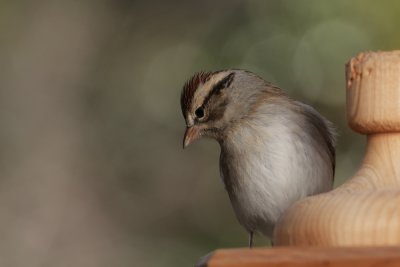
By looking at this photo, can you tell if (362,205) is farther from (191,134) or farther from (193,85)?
(191,134)

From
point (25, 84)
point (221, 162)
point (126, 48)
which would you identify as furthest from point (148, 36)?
point (221, 162)

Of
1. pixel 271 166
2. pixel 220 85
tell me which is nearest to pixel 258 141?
pixel 271 166

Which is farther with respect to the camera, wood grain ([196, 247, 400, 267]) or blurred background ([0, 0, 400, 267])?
blurred background ([0, 0, 400, 267])

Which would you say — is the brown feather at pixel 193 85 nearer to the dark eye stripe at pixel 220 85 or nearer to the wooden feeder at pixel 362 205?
the dark eye stripe at pixel 220 85

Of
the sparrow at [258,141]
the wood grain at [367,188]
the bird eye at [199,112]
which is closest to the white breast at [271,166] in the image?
the sparrow at [258,141]

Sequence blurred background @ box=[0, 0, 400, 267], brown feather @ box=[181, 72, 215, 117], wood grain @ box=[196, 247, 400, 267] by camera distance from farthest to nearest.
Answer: blurred background @ box=[0, 0, 400, 267], brown feather @ box=[181, 72, 215, 117], wood grain @ box=[196, 247, 400, 267]

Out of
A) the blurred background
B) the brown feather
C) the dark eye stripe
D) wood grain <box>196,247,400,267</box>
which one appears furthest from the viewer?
the blurred background

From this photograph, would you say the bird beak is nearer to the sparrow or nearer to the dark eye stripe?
the sparrow

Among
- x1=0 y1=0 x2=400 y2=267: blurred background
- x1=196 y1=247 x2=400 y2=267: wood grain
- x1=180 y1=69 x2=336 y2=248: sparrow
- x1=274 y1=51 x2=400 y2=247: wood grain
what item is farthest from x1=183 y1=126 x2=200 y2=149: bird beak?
x1=0 y1=0 x2=400 y2=267: blurred background

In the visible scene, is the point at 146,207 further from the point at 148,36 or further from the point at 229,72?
the point at 229,72
